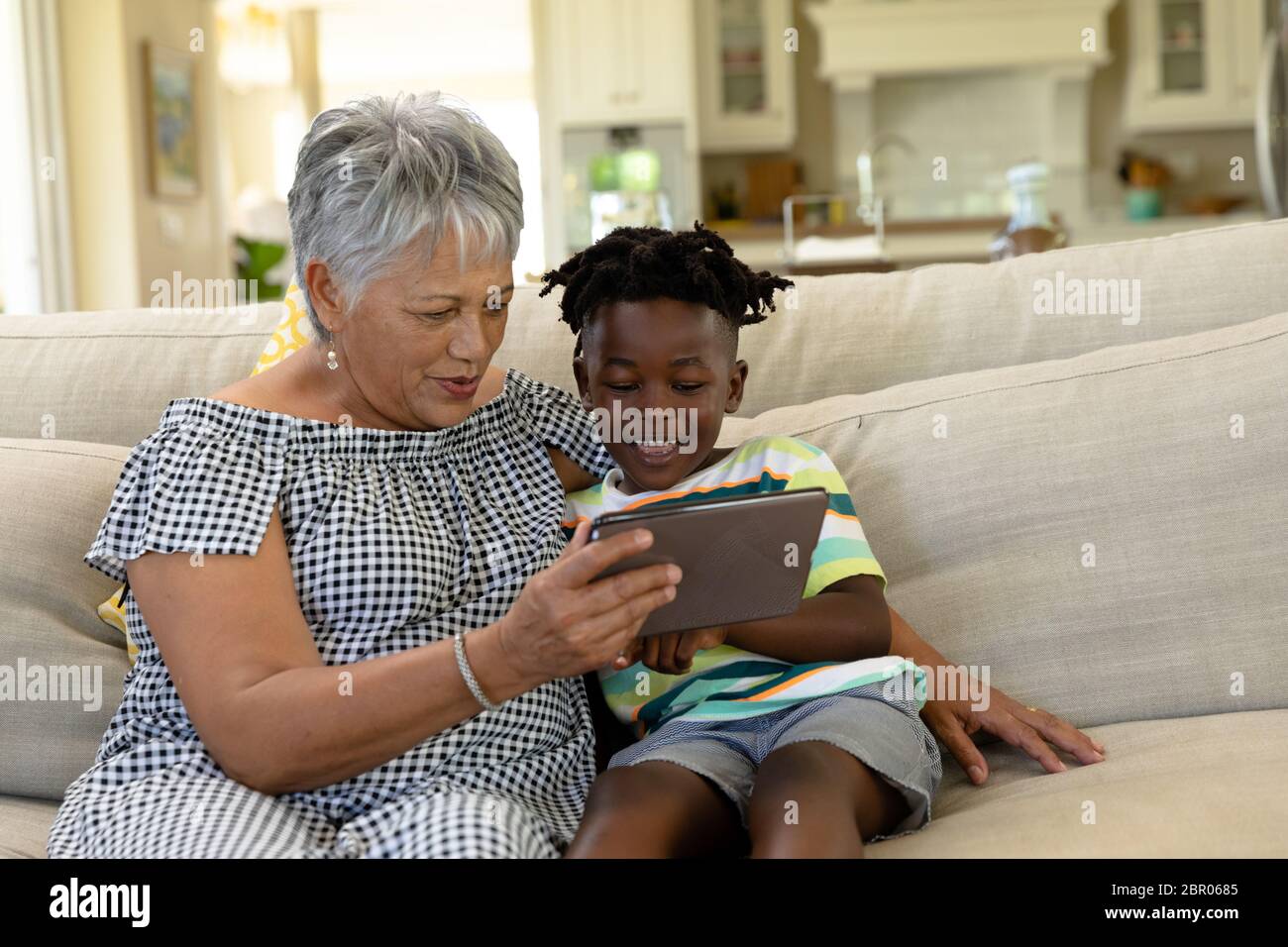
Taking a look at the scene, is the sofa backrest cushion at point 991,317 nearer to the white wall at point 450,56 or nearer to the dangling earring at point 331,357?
the dangling earring at point 331,357

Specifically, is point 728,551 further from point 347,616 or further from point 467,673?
point 347,616

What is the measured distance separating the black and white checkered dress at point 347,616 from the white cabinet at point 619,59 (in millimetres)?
5377

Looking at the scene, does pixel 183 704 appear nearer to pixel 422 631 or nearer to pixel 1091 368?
pixel 422 631

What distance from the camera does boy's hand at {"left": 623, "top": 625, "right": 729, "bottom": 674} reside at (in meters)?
1.23

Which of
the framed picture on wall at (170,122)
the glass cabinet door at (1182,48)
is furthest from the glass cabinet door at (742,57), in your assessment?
the framed picture on wall at (170,122)

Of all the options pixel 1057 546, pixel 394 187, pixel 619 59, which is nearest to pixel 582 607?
pixel 394 187

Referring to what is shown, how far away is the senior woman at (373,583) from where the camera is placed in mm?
1100

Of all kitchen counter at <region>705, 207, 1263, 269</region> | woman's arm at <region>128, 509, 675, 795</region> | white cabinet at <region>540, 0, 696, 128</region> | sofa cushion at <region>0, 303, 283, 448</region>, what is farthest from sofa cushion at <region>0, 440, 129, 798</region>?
white cabinet at <region>540, 0, 696, 128</region>

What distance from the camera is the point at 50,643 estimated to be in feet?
4.81

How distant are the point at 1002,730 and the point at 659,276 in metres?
0.60

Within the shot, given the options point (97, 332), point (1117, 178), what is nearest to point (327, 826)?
point (97, 332)

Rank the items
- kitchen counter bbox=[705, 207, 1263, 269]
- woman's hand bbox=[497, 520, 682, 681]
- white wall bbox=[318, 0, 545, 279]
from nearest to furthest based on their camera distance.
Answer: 1. woman's hand bbox=[497, 520, 682, 681]
2. kitchen counter bbox=[705, 207, 1263, 269]
3. white wall bbox=[318, 0, 545, 279]

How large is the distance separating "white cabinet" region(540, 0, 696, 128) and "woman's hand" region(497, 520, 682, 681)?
573 cm

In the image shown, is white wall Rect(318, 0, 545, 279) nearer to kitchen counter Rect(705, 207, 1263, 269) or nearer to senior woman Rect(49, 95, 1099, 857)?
kitchen counter Rect(705, 207, 1263, 269)
